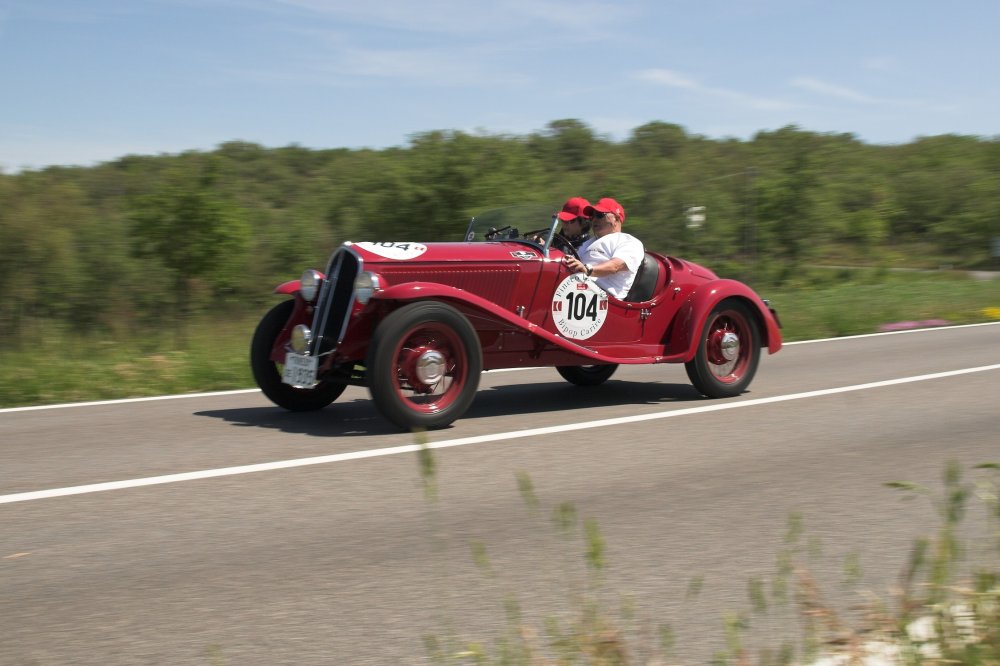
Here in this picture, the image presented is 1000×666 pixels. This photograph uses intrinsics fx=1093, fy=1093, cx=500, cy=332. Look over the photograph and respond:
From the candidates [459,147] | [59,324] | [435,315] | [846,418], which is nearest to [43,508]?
[435,315]

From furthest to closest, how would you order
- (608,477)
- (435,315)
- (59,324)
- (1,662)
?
(59,324), (435,315), (608,477), (1,662)

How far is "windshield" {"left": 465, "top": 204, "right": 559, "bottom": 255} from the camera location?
892 centimetres

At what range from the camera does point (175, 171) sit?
69.2ft

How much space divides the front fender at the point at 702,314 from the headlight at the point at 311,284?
3079 millimetres

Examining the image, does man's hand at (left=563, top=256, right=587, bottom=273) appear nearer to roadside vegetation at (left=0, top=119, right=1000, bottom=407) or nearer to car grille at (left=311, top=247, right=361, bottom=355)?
car grille at (left=311, top=247, right=361, bottom=355)

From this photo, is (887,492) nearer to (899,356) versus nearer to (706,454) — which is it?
(706,454)

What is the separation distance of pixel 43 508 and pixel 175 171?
1645cm

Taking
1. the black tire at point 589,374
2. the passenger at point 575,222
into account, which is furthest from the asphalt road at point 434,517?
the passenger at point 575,222

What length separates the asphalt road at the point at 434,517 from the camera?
12.8 feet

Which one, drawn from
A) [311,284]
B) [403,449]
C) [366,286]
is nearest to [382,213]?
[311,284]

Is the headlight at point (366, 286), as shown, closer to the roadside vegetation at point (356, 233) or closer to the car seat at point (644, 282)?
the car seat at point (644, 282)

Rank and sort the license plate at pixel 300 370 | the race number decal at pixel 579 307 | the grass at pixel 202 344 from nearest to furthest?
the license plate at pixel 300 370 → the race number decal at pixel 579 307 → the grass at pixel 202 344

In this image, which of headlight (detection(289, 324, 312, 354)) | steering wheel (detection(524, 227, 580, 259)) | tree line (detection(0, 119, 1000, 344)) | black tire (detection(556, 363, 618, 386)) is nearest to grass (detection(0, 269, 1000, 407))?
tree line (detection(0, 119, 1000, 344))

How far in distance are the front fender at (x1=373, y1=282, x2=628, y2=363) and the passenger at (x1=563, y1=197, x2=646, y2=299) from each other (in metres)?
0.61
